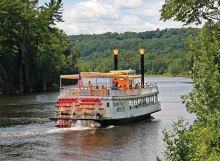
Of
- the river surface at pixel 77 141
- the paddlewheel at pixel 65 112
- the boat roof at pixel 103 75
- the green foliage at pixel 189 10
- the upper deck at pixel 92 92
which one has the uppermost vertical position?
the green foliage at pixel 189 10

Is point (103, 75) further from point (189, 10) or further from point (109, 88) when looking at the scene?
point (189, 10)

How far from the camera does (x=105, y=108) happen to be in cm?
4119

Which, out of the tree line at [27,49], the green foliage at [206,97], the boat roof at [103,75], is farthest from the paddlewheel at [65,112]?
the tree line at [27,49]

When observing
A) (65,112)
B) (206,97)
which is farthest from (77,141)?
(206,97)

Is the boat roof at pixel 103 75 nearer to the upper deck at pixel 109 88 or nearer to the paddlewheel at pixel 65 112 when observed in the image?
the upper deck at pixel 109 88

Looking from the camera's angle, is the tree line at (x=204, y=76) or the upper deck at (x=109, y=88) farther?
the upper deck at (x=109, y=88)

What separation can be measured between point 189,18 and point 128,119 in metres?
27.4

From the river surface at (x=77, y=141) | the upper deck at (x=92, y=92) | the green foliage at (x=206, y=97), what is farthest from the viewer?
the upper deck at (x=92, y=92)

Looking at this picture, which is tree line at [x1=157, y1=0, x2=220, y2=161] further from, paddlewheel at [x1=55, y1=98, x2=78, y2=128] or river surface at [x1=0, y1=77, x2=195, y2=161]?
paddlewheel at [x1=55, y1=98, x2=78, y2=128]

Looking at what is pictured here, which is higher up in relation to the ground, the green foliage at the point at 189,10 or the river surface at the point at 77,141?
the green foliage at the point at 189,10

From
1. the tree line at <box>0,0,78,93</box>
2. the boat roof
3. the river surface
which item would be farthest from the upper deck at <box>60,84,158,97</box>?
the tree line at <box>0,0,78,93</box>

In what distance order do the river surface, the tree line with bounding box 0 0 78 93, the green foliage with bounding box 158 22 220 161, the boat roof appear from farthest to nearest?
the tree line with bounding box 0 0 78 93, the boat roof, the river surface, the green foliage with bounding box 158 22 220 161

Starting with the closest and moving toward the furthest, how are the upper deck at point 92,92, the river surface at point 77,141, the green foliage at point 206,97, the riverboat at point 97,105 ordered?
the green foliage at point 206,97
the river surface at point 77,141
the riverboat at point 97,105
the upper deck at point 92,92

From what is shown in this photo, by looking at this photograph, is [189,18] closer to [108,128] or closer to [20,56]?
[108,128]
